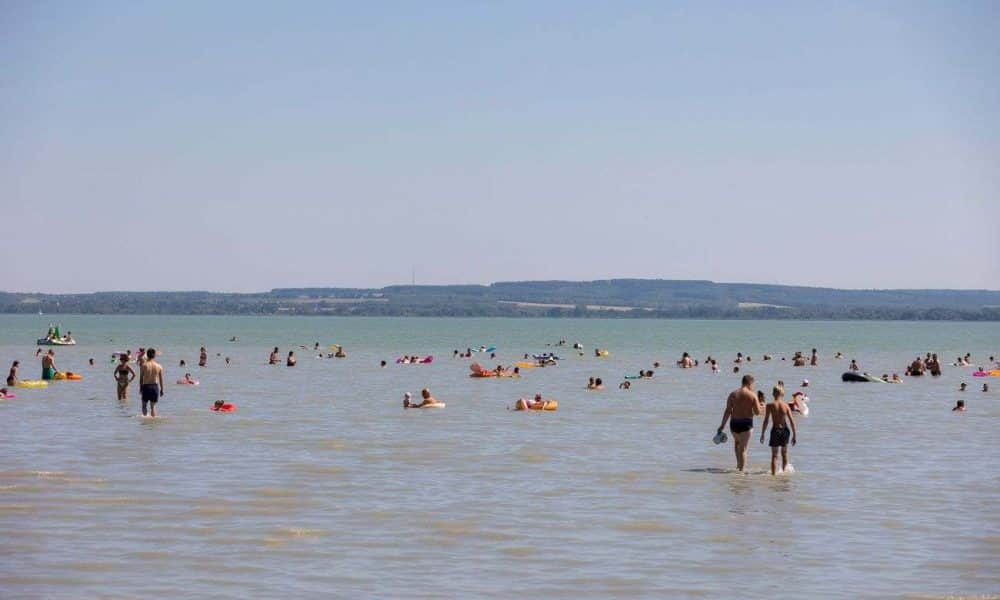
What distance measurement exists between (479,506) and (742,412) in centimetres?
579

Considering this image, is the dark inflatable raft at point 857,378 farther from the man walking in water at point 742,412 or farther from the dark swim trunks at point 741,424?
the dark swim trunks at point 741,424

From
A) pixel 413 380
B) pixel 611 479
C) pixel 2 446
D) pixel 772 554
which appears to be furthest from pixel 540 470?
pixel 413 380

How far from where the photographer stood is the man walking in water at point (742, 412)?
22.3 m

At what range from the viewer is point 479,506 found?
18844mm

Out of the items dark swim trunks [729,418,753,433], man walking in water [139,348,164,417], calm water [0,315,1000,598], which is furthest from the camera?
man walking in water [139,348,164,417]

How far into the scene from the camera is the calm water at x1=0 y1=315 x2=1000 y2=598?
14070 millimetres

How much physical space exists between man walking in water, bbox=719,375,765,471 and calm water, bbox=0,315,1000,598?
0.54 meters

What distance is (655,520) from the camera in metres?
18.0

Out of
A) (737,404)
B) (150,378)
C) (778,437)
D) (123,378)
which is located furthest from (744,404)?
(123,378)

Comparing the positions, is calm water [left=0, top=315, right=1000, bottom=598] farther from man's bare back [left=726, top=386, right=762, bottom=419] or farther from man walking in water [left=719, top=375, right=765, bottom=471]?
man's bare back [left=726, top=386, right=762, bottom=419]

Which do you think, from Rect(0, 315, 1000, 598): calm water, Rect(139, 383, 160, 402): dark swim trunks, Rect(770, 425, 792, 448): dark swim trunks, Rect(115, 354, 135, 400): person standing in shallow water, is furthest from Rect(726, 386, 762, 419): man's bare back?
Rect(115, 354, 135, 400): person standing in shallow water

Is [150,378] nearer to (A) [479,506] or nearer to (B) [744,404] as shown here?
(A) [479,506]

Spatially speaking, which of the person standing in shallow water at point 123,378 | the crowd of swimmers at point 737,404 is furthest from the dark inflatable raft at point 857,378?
the person standing in shallow water at point 123,378

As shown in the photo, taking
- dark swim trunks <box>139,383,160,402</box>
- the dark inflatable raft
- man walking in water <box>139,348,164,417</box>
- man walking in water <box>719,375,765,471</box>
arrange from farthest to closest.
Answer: the dark inflatable raft → dark swim trunks <box>139,383,160,402</box> → man walking in water <box>139,348,164,417</box> → man walking in water <box>719,375,765,471</box>
